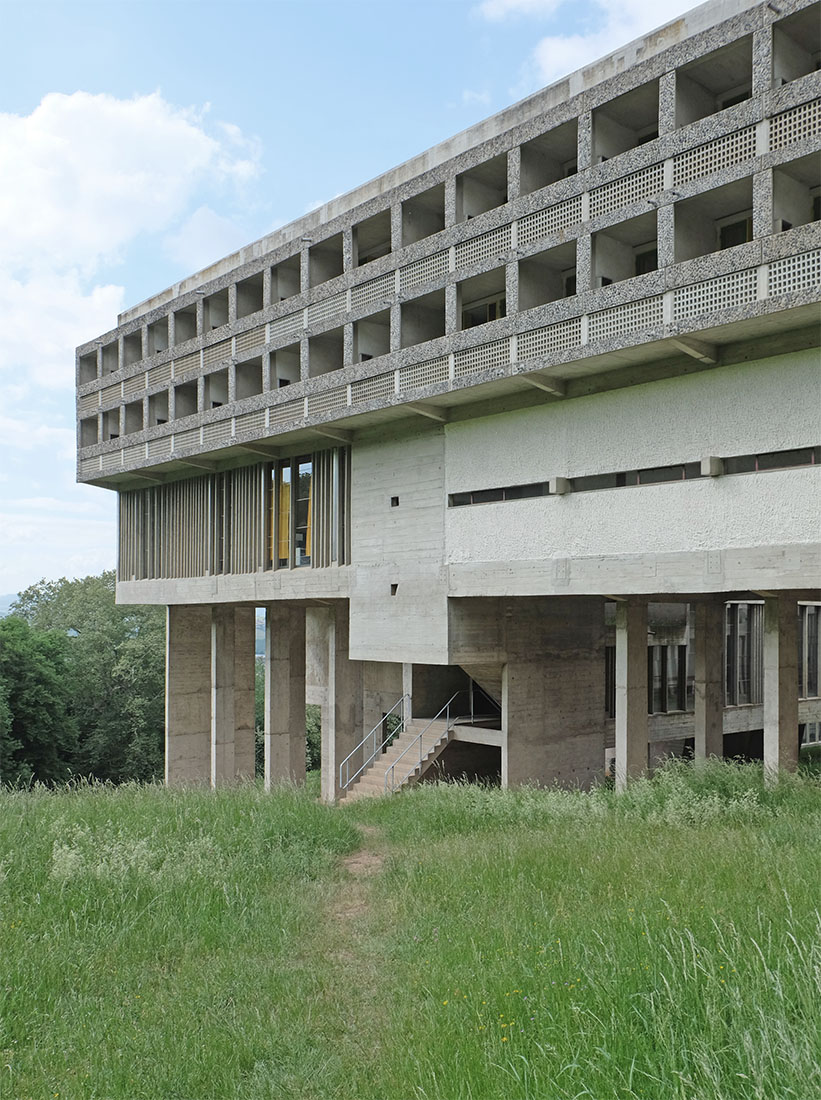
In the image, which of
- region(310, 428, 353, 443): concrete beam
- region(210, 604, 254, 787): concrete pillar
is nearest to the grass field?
region(310, 428, 353, 443): concrete beam

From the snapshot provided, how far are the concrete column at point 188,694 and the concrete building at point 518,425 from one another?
1.53 feet

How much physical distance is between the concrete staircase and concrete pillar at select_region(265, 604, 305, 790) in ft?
→ 21.8

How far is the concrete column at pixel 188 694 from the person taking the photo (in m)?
32.0

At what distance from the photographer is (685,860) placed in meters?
9.55

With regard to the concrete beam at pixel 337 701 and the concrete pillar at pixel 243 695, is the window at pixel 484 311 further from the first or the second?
the concrete pillar at pixel 243 695

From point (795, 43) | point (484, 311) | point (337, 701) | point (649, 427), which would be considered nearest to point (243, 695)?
point (337, 701)

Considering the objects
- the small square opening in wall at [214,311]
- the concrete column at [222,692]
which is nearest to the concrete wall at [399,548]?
the small square opening in wall at [214,311]

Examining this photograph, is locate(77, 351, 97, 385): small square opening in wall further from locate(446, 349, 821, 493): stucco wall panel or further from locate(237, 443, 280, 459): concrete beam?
locate(446, 349, 821, 493): stucco wall panel

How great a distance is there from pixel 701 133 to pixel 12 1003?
1456 centimetres

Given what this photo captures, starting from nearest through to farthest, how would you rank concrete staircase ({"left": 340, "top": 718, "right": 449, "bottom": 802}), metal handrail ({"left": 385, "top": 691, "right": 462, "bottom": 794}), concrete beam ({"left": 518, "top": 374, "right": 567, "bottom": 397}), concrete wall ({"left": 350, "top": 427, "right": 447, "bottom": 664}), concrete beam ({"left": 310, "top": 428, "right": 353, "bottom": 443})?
concrete beam ({"left": 518, "top": 374, "right": 567, "bottom": 397}), concrete wall ({"left": 350, "top": 427, "right": 447, "bottom": 664}), metal handrail ({"left": 385, "top": 691, "right": 462, "bottom": 794}), concrete staircase ({"left": 340, "top": 718, "right": 449, "bottom": 802}), concrete beam ({"left": 310, "top": 428, "right": 353, "bottom": 443})

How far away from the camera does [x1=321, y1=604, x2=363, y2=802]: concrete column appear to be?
84.7ft

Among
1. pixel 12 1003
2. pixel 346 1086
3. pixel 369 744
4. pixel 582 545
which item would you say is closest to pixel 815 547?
pixel 582 545

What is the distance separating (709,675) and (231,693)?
622 inches

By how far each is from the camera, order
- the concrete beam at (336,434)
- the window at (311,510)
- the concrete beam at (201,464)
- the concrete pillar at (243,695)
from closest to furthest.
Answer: the concrete beam at (336,434)
the window at (311,510)
the concrete beam at (201,464)
the concrete pillar at (243,695)
